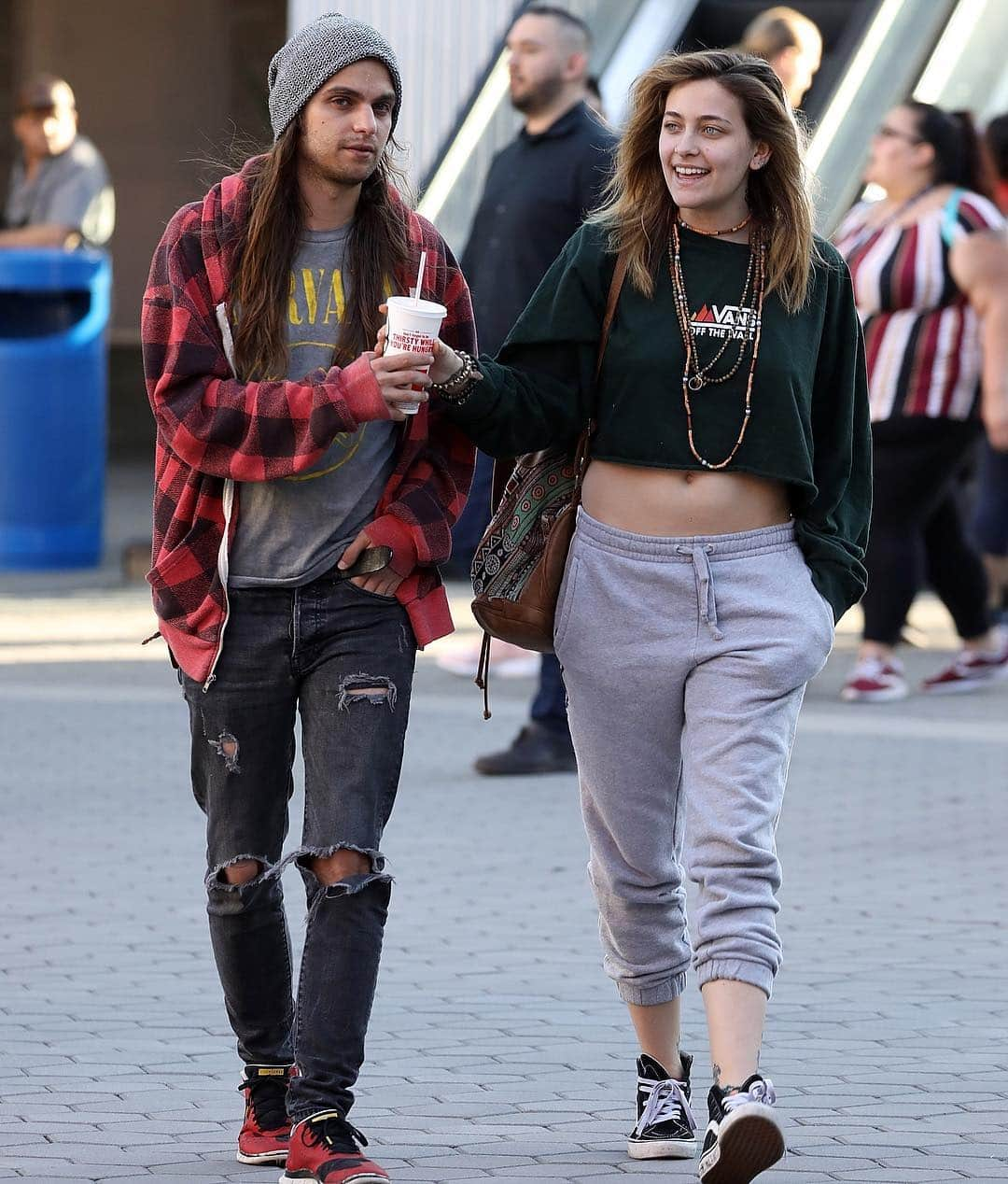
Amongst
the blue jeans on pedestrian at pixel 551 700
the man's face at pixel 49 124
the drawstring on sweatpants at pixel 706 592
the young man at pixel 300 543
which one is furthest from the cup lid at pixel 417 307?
the man's face at pixel 49 124

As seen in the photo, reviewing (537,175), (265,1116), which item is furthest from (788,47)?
(265,1116)

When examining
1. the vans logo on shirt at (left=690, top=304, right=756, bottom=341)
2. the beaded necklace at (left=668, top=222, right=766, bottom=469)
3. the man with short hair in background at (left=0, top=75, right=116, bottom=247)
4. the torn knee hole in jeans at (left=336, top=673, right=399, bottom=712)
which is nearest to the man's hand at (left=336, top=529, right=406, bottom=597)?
the torn knee hole in jeans at (left=336, top=673, right=399, bottom=712)

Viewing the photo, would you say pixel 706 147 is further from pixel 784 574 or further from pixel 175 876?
pixel 175 876

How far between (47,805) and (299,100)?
12.5 feet

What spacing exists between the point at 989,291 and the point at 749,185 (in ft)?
17.0

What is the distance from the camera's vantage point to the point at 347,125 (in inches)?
152

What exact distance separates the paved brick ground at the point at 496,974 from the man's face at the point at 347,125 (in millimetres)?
1591

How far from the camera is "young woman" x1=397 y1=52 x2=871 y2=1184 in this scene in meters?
3.98

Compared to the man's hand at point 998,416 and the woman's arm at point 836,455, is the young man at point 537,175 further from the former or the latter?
the woman's arm at point 836,455

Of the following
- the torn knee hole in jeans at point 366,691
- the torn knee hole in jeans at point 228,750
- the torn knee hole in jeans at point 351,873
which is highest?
the torn knee hole in jeans at point 366,691

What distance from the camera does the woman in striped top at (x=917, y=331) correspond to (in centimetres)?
905

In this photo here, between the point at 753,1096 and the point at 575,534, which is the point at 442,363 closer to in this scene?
the point at 575,534

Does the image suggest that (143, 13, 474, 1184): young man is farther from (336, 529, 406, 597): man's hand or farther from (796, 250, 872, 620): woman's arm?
(796, 250, 872, 620): woman's arm

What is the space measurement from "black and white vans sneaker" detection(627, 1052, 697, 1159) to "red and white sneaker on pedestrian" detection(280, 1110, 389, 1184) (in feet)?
1.67
